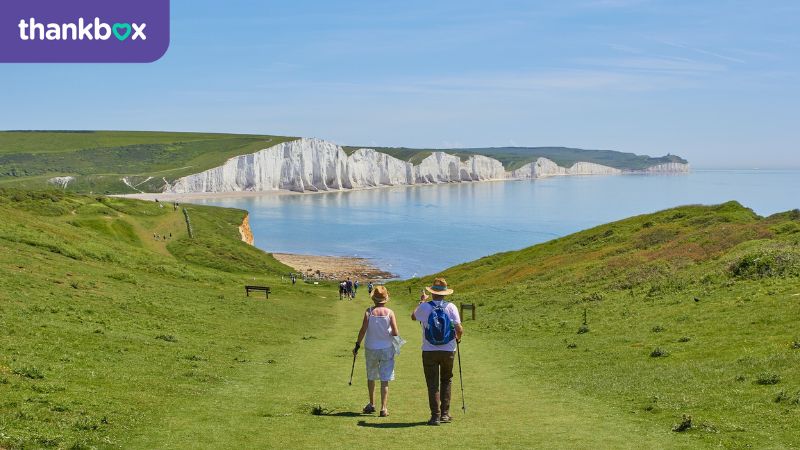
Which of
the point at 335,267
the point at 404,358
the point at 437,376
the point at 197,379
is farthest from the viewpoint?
the point at 335,267

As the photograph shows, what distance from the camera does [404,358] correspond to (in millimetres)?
23109

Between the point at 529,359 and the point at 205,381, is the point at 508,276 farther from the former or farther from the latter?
the point at 205,381

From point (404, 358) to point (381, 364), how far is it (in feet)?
31.8

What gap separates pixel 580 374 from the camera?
19359 millimetres

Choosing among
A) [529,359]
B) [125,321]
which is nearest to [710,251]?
[529,359]

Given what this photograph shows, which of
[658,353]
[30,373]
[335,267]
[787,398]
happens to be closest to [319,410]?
[30,373]

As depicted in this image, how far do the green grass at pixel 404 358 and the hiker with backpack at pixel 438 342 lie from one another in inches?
22.8

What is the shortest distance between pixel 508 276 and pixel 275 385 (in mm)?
41296

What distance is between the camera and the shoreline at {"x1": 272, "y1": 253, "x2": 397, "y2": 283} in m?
94.5

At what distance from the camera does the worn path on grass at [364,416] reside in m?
11.5

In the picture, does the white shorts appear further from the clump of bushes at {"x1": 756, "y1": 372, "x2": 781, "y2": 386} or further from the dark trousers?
the clump of bushes at {"x1": 756, "y1": 372, "x2": 781, "y2": 386}

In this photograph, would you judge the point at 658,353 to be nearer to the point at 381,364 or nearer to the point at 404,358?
the point at 404,358

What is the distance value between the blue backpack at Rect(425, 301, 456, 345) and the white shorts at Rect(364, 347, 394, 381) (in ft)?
4.02

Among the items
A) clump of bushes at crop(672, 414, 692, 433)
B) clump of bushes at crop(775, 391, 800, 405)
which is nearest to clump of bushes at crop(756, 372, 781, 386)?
clump of bushes at crop(775, 391, 800, 405)
